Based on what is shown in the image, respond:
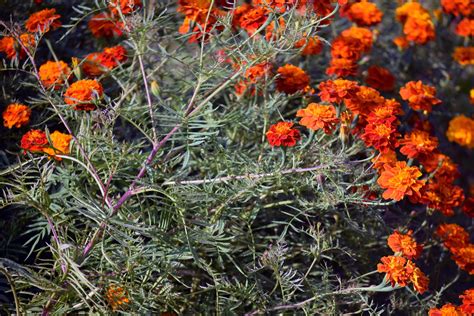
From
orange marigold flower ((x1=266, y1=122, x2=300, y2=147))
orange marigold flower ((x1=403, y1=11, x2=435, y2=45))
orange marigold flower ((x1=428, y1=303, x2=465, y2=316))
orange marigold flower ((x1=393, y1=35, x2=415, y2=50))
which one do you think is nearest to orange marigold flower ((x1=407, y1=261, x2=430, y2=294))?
orange marigold flower ((x1=428, y1=303, x2=465, y2=316))

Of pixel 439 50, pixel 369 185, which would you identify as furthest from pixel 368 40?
pixel 439 50

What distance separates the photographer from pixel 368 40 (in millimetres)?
2506

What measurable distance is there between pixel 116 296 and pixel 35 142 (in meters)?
0.43

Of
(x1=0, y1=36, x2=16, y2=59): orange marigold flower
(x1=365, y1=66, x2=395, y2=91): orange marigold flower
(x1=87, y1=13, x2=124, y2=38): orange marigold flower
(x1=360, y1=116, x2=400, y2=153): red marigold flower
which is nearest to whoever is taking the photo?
(x1=360, y1=116, x2=400, y2=153): red marigold flower

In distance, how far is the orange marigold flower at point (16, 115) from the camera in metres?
2.01

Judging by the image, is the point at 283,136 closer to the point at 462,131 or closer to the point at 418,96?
the point at 418,96

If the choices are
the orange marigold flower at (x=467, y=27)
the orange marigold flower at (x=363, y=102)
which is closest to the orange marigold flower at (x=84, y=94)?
the orange marigold flower at (x=363, y=102)

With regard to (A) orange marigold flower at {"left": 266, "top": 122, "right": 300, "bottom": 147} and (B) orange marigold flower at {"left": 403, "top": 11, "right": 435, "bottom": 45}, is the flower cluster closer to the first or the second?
(A) orange marigold flower at {"left": 266, "top": 122, "right": 300, "bottom": 147}

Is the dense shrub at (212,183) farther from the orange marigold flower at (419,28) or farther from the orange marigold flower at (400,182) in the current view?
the orange marigold flower at (419,28)

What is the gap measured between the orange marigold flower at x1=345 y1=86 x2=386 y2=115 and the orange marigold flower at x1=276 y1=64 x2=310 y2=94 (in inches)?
7.4

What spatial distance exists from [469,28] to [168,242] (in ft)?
5.49

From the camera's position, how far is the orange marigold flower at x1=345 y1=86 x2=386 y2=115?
1950mm

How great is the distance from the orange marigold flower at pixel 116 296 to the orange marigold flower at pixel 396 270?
2.02 ft

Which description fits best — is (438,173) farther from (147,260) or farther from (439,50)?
(439,50)
